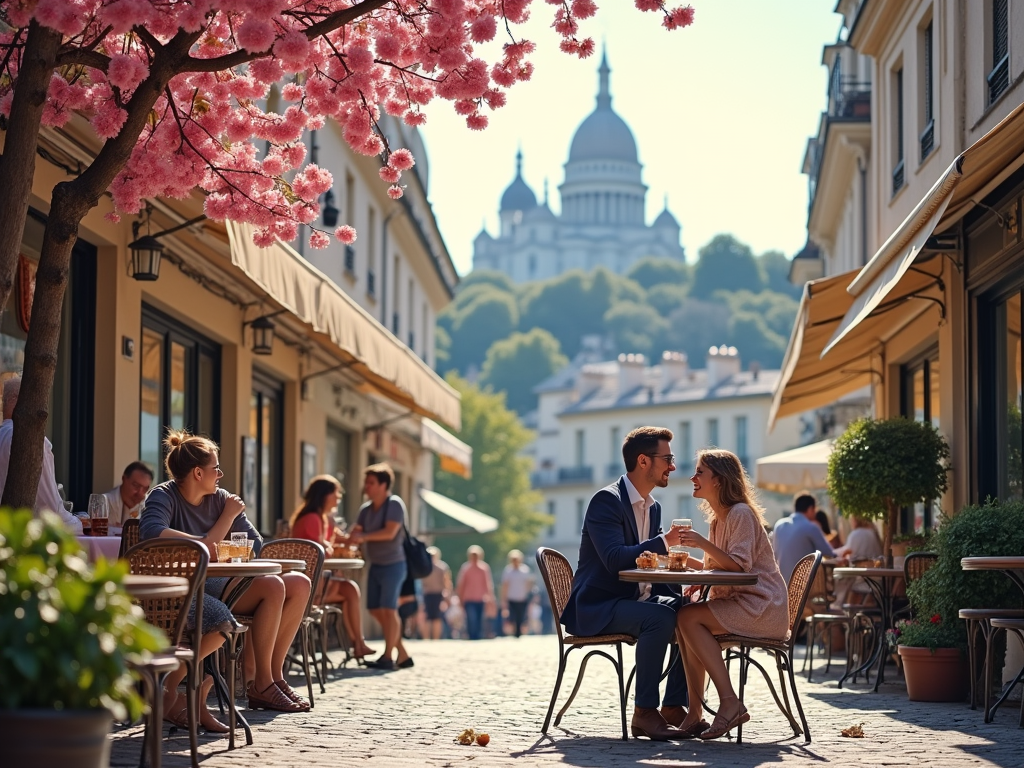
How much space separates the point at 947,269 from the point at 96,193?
849cm

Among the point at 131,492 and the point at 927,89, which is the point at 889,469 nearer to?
the point at 927,89

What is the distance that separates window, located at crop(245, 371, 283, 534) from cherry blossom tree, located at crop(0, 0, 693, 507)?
8.16 meters

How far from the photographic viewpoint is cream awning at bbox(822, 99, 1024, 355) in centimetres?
832

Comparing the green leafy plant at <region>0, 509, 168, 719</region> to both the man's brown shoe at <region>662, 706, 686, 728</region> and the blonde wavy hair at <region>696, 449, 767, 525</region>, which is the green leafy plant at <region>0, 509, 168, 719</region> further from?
the man's brown shoe at <region>662, 706, 686, 728</region>

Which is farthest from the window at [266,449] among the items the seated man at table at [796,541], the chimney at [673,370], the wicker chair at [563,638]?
the chimney at [673,370]

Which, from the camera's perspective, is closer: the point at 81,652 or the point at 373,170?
the point at 81,652

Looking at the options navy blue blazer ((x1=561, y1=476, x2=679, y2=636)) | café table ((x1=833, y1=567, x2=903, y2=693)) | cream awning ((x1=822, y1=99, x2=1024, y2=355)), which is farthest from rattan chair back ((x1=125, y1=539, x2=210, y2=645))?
café table ((x1=833, y1=567, x2=903, y2=693))

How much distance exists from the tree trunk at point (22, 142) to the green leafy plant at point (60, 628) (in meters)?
2.38

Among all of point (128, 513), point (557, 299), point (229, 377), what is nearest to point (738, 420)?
point (229, 377)

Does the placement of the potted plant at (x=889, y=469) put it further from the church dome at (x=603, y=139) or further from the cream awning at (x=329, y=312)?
the church dome at (x=603, y=139)

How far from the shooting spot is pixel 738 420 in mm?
74750

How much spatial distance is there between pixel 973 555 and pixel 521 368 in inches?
5087

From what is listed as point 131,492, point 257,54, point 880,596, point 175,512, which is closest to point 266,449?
point 131,492

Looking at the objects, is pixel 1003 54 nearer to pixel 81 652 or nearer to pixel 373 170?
pixel 81 652
